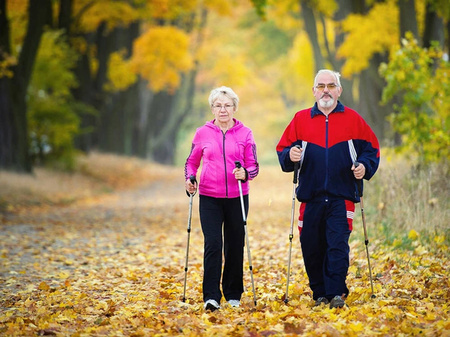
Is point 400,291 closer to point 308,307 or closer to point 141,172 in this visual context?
point 308,307

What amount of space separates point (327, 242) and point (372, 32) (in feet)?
43.9

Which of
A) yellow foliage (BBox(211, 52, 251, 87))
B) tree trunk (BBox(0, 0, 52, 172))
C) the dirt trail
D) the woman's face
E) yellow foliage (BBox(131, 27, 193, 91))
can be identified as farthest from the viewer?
yellow foliage (BBox(211, 52, 251, 87))

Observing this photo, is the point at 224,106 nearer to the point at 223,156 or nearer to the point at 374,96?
the point at 223,156

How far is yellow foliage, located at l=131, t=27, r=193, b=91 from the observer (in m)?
32.0

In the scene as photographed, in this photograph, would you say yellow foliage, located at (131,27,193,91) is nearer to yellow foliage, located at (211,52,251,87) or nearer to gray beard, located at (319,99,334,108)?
yellow foliage, located at (211,52,251,87)

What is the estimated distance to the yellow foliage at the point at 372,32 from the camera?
61.9 feet

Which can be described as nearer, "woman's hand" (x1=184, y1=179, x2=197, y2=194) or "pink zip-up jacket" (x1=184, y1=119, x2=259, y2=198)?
"pink zip-up jacket" (x1=184, y1=119, x2=259, y2=198)

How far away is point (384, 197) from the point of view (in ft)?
34.8

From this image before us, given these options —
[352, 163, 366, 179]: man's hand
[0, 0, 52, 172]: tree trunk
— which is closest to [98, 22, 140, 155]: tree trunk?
[0, 0, 52, 172]: tree trunk

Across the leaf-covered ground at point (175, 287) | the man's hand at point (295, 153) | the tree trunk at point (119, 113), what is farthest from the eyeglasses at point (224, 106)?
the tree trunk at point (119, 113)

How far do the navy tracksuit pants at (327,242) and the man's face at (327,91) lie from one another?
0.78m

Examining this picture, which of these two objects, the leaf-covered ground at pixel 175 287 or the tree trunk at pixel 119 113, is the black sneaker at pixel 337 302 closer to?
the leaf-covered ground at pixel 175 287

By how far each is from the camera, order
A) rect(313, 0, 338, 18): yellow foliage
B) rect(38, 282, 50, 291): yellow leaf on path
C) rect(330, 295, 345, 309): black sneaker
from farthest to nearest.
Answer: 1. rect(313, 0, 338, 18): yellow foliage
2. rect(38, 282, 50, 291): yellow leaf on path
3. rect(330, 295, 345, 309): black sneaker

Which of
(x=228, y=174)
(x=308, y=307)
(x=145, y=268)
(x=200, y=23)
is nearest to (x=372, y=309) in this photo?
(x=308, y=307)
